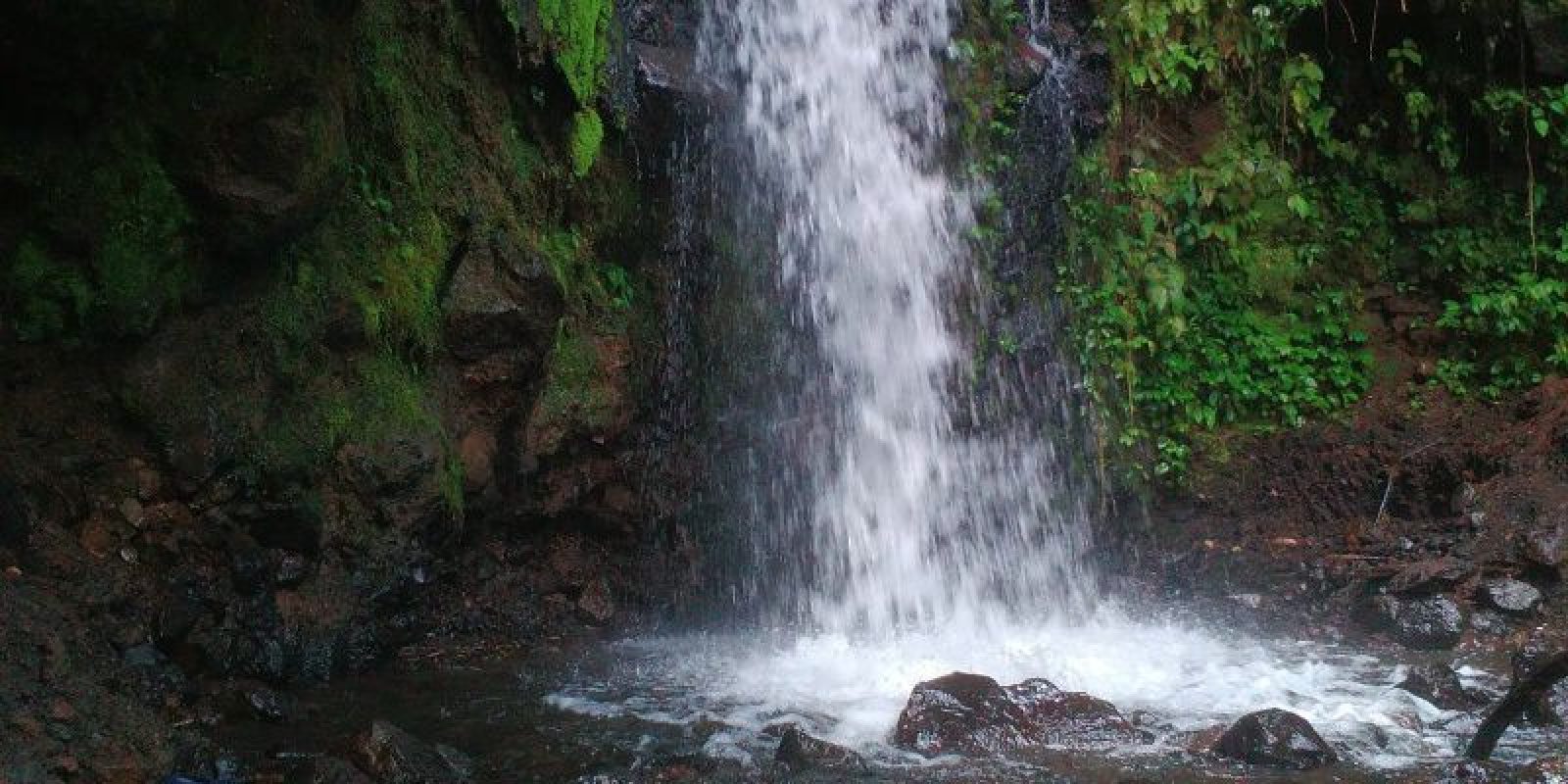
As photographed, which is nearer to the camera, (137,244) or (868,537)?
(137,244)

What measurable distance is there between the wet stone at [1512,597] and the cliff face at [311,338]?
489 cm

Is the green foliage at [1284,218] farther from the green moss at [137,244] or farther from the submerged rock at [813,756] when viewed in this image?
the green moss at [137,244]

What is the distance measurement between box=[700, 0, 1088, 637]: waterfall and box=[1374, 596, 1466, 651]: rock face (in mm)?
1851

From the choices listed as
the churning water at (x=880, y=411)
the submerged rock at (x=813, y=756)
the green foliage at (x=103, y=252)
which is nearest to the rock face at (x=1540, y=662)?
the churning water at (x=880, y=411)

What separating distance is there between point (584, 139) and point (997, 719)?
446 cm

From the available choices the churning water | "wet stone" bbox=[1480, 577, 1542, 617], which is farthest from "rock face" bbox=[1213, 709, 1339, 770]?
"wet stone" bbox=[1480, 577, 1542, 617]

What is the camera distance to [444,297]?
6688 millimetres

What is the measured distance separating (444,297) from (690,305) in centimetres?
194

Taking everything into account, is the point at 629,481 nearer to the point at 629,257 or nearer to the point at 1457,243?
the point at 629,257

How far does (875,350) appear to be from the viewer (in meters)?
8.39

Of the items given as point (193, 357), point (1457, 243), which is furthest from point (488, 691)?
point (1457, 243)

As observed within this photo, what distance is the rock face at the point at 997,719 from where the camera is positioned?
4.83m

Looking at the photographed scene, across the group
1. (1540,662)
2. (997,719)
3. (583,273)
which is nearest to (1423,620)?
(1540,662)

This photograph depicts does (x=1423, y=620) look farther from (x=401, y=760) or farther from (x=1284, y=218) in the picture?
(x=401, y=760)
